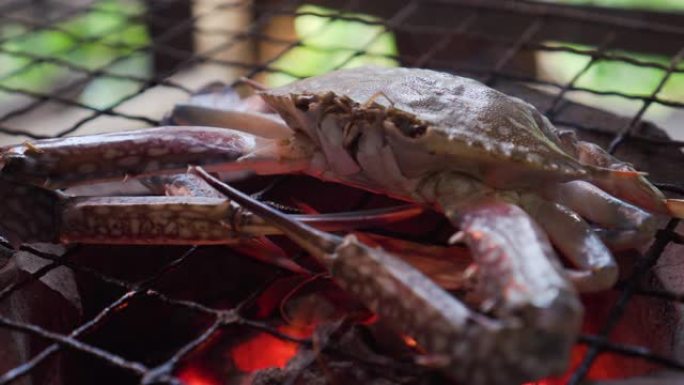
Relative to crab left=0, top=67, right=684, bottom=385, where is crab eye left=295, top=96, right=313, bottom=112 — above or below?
above

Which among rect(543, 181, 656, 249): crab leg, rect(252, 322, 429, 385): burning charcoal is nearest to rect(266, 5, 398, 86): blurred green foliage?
rect(543, 181, 656, 249): crab leg

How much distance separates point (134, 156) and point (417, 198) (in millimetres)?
595

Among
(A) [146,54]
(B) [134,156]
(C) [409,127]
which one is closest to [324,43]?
(A) [146,54]

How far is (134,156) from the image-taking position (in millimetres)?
1654

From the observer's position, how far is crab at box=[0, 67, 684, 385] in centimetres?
115

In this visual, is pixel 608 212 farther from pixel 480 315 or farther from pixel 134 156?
pixel 134 156

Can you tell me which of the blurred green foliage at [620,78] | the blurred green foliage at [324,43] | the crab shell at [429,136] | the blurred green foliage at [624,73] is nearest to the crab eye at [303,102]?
the crab shell at [429,136]

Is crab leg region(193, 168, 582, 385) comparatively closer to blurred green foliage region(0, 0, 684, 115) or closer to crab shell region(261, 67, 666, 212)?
crab shell region(261, 67, 666, 212)

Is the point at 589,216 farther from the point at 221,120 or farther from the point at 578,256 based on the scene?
the point at 221,120

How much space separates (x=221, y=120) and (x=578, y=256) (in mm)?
954

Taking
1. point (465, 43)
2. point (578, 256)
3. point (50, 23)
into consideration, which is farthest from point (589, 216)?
point (50, 23)

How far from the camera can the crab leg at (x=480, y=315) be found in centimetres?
111

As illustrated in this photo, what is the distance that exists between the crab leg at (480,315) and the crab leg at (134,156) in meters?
0.39

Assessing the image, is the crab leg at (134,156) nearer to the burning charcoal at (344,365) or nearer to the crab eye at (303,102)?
the crab eye at (303,102)
